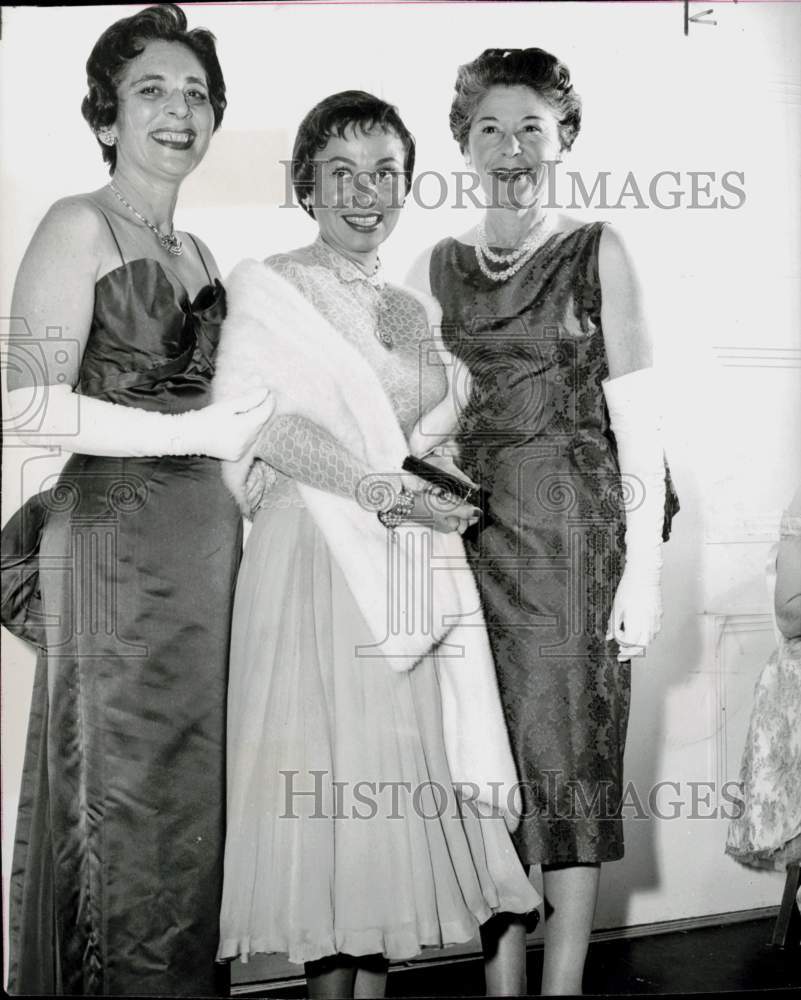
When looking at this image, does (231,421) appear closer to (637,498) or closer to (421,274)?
(421,274)

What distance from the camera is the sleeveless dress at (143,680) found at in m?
2.07

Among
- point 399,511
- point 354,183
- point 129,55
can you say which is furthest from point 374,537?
point 129,55

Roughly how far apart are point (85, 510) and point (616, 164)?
4.26 feet

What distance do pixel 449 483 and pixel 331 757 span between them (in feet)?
1.94

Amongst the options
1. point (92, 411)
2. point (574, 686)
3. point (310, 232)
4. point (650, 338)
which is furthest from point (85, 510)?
point (650, 338)

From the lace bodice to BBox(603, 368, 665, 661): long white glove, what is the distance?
38cm

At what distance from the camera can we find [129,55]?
2119mm

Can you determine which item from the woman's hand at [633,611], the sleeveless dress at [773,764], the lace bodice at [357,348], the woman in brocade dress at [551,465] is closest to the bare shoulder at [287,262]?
the lace bodice at [357,348]

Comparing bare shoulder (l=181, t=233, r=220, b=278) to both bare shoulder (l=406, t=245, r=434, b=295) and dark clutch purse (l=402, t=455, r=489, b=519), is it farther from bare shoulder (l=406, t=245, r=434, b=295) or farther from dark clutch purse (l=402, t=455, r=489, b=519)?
dark clutch purse (l=402, t=455, r=489, b=519)

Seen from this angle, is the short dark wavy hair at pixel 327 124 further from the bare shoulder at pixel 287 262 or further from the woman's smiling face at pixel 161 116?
the woman's smiling face at pixel 161 116

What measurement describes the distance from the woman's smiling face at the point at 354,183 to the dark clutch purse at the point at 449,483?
16.3 inches

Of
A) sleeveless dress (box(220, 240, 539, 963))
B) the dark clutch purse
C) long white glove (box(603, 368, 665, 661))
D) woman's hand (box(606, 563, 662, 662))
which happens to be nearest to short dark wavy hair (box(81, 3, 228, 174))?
sleeveless dress (box(220, 240, 539, 963))

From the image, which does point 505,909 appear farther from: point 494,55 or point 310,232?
point 494,55

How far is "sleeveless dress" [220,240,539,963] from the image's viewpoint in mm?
2039
